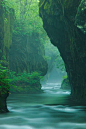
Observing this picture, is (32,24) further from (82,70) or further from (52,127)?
(52,127)

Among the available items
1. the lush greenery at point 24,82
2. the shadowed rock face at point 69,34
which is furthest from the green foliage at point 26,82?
the shadowed rock face at point 69,34

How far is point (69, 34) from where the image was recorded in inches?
616

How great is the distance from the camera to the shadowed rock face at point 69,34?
13359 mm

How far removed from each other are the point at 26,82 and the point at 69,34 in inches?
488

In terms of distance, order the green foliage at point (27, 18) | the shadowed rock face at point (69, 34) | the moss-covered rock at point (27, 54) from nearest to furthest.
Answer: the shadowed rock face at point (69, 34) < the moss-covered rock at point (27, 54) < the green foliage at point (27, 18)

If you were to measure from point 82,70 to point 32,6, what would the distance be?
20580 millimetres

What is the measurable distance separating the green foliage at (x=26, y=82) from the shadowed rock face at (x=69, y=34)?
836 centimetres

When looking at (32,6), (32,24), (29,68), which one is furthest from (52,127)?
(32,6)

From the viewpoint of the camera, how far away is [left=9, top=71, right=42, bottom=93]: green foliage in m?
25.7

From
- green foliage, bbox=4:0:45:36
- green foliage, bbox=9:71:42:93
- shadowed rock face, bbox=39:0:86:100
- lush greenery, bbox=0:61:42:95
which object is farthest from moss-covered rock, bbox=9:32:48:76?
shadowed rock face, bbox=39:0:86:100

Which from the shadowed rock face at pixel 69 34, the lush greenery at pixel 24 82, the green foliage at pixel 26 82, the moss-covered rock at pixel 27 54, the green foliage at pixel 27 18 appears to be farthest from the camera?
the green foliage at pixel 27 18

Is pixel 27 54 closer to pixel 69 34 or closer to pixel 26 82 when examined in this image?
pixel 26 82

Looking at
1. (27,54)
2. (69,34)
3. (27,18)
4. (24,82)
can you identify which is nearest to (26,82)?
(24,82)

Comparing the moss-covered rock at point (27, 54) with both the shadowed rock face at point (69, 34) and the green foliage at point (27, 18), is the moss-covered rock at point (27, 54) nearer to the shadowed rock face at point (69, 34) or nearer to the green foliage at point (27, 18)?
the green foliage at point (27, 18)
